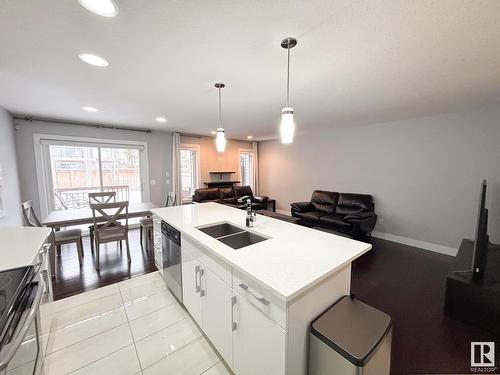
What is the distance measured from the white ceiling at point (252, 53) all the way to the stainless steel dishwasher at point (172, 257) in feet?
5.31

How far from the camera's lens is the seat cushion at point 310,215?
4.42 metres

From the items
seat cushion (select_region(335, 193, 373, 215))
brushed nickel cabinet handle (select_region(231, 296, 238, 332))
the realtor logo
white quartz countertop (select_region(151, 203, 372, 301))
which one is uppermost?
white quartz countertop (select_region(151, 203, 372, 301))

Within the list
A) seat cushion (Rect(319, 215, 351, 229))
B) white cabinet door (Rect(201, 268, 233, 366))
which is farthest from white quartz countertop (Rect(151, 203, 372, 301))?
seat cushion (Rect(319, 215, 351, 229))

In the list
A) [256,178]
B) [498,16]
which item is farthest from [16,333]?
[256,178]

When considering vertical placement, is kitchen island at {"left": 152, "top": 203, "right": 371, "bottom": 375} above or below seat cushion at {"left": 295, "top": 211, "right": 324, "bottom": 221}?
above

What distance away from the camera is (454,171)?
11.2 ft

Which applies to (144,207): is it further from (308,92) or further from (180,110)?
(308,92)

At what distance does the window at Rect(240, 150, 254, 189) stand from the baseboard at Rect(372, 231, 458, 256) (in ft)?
13.7

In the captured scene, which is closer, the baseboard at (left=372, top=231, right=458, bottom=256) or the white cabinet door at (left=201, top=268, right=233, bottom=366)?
the white cabinet door at (left=201, top=268, right=233, bottom=366)

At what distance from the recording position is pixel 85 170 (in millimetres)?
4457

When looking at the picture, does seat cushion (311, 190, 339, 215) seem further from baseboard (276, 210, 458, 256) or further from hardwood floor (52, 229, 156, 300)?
hardwood floor (52, 229, 156, 300)

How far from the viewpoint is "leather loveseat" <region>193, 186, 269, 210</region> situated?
5.64m

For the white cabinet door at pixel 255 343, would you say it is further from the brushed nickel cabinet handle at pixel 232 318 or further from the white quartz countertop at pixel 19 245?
the white quartz countertop at pixel 19 245

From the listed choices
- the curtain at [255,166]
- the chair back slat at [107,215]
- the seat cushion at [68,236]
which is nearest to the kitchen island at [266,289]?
the chair back slat at [107,215]
